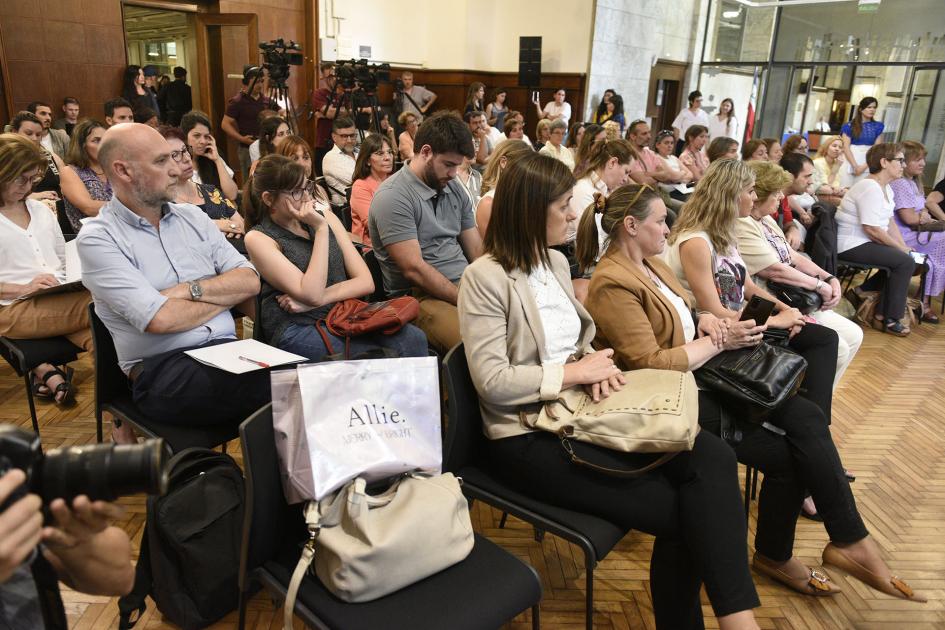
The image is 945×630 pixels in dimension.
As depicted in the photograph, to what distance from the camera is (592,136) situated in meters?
4.77

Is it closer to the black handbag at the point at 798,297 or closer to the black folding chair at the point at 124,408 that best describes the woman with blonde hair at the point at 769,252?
the black handbag at the point at 798,297

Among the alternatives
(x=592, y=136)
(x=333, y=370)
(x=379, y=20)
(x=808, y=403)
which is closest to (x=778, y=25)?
(x=379, y=20)

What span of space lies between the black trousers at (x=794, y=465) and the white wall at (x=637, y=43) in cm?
962

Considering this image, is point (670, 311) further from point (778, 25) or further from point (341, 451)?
point (778, 25)

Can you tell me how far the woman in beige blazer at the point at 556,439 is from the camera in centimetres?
159

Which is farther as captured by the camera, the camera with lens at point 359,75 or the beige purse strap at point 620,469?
the camera with lens at point 359,75

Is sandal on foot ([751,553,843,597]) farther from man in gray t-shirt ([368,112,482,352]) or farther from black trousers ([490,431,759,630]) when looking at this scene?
man in gray t-shirt ([368,112,482,352])

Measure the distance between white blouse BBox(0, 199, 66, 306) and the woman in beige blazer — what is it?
205 centimetres

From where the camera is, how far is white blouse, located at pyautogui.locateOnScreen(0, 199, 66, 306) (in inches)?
106

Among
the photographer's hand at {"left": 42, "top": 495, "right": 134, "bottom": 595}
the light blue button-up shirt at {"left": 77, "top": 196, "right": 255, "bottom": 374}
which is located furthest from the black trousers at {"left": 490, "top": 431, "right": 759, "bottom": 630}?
the light blue button-up shirt at {"left": 77, "top": 196, "right": 255, "bottom": 374}

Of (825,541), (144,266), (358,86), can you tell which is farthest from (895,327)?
(358,86)

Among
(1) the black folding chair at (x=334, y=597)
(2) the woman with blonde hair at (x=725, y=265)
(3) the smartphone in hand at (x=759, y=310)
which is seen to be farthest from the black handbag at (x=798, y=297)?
(1) the black folding chair at (x=334, y=597)

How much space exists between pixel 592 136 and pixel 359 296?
113 inches

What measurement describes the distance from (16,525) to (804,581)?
2.15 m
